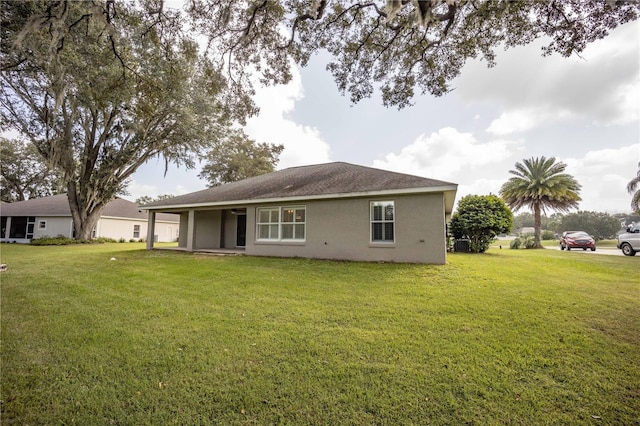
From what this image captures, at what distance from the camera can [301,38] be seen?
7.70 meters

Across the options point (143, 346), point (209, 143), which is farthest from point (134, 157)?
point (143, 346)

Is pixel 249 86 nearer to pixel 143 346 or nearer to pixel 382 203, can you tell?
pixel 382 203

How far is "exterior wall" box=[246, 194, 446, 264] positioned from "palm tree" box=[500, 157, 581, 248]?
796 inches

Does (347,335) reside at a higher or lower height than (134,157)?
lower

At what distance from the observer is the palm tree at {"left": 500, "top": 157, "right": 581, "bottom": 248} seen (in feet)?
75.1

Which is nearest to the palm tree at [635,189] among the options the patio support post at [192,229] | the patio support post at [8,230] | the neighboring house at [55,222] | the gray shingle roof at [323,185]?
the gray shingle roof at [323,185]

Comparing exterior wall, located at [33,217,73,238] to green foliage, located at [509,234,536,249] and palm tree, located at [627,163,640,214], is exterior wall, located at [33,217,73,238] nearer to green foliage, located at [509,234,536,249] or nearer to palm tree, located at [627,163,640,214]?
green foliage, located at [509,234,536,249]

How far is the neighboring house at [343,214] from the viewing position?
9320 millimetres

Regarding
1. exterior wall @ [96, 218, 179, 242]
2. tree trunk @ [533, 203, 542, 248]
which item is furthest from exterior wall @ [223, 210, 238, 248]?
tree trunk @ [533, 203, 542, 248]

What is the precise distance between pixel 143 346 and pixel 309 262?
6.69 metres

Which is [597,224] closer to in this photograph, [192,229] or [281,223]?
[281,223]

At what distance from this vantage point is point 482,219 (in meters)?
14.6

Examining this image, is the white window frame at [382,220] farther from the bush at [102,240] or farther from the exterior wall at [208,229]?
the bush at [102,240]

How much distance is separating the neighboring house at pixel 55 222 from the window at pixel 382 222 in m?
21.1
